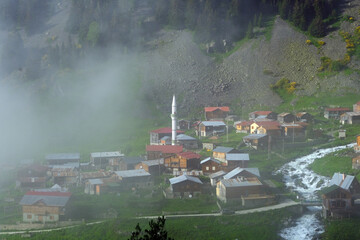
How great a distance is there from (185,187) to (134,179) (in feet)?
21.7

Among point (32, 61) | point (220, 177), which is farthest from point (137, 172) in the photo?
point (32, 61)

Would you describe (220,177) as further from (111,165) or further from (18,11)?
(18,11)

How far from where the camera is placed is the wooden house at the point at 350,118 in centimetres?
6247

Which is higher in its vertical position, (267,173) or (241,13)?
(241,13)

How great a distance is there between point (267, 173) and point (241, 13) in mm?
77177

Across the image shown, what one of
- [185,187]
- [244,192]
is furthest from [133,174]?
[244,192]

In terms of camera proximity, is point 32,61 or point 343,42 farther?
point 32,61

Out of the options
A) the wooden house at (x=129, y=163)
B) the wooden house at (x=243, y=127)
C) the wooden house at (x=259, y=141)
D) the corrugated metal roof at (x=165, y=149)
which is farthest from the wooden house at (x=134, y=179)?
the wooden house at (x=243, y=127)

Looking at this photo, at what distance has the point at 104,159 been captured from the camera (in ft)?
187

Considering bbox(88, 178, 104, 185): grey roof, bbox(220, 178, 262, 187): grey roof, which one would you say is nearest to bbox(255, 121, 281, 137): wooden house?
bbox(220, 178, 262, 187): grey roof

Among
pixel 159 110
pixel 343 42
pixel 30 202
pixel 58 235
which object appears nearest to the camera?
pixel 58 235

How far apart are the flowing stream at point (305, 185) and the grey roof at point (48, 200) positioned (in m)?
18.1

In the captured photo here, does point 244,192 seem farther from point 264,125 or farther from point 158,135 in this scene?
point 158,135

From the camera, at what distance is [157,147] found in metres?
56.1
